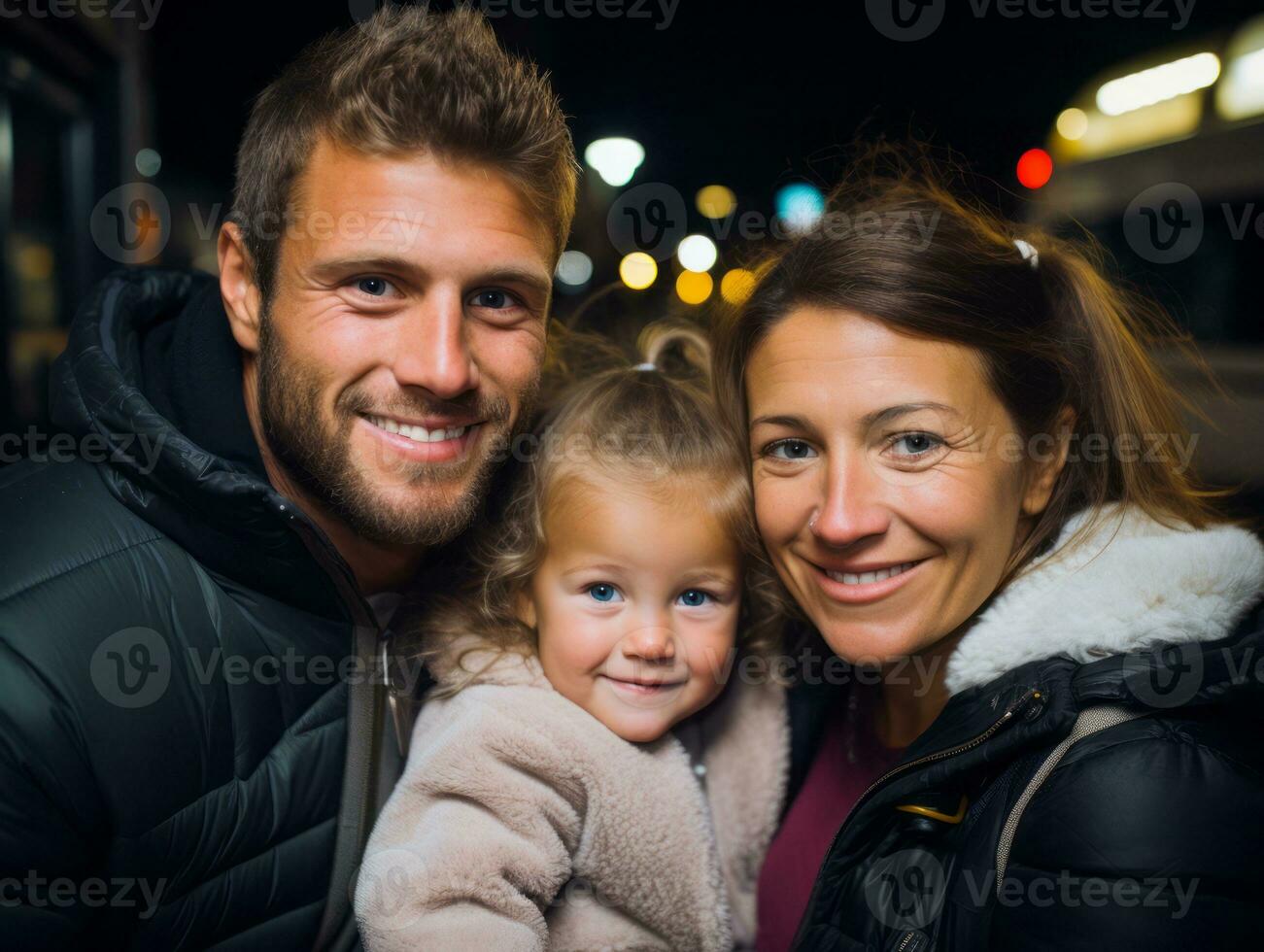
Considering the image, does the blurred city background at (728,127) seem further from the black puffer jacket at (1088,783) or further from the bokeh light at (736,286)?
the black puffer jacket at (1088,783)

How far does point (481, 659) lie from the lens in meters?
1.74

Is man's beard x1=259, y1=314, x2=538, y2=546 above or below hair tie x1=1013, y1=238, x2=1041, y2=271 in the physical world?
below

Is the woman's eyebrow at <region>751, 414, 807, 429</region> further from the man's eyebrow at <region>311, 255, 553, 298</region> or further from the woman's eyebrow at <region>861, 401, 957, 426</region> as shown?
the man's eyebrow at <region>311, 255, 553, 298</region>

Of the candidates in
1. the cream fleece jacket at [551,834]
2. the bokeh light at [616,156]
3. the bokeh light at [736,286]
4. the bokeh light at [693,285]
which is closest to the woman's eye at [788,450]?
the bokeh light at [736,286]

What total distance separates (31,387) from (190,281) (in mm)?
2410

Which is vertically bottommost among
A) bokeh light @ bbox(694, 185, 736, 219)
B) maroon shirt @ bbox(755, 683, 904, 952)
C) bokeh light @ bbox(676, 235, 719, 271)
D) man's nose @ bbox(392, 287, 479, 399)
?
maroon shirt @ bbox(755, 683, 904, 952)

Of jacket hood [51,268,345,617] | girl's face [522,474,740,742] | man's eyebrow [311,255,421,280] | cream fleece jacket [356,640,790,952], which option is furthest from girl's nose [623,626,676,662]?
man's eyebrow [311,255,421,280]

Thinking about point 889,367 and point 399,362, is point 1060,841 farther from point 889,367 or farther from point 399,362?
point 399,362

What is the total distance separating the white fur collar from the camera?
123 centimetres

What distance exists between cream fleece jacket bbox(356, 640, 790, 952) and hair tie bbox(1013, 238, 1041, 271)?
998 mm

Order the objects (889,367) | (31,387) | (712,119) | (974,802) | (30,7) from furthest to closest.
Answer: (712,119) → (31,387) → (30,7) → (889,367) → (974,802)

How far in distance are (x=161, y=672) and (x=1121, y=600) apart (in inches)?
54.6

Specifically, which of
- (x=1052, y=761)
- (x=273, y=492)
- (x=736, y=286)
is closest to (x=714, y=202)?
(x=736, y=286)

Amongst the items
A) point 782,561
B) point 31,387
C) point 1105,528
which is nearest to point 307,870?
point 782,561
